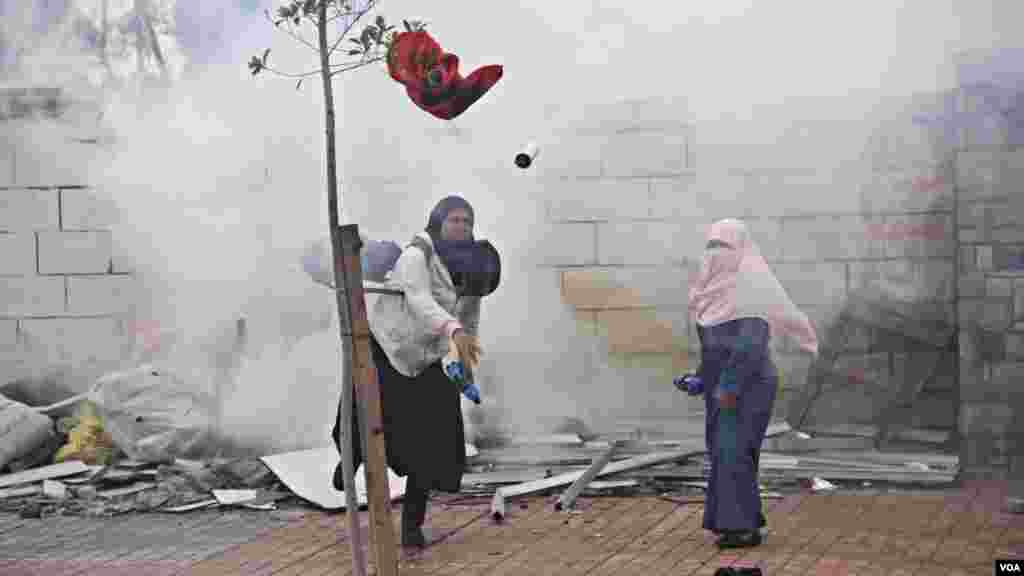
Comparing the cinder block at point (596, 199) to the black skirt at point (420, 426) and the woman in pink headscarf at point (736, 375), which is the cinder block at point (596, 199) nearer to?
the woman in pink headscarf at point (736, 375)

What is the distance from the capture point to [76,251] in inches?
374

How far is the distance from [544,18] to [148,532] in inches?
144

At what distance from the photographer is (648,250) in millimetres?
9234

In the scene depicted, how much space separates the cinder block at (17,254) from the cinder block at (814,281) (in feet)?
14.2

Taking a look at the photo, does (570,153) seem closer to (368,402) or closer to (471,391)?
(471,391)

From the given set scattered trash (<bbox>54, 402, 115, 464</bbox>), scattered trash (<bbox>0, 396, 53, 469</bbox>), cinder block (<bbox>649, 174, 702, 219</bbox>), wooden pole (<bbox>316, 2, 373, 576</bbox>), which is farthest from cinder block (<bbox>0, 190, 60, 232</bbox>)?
wooden pole (<bbox>316, 2, 373, 576</bbox>)

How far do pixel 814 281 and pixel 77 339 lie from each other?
14.1ft

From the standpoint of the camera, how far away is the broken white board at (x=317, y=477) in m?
8.08

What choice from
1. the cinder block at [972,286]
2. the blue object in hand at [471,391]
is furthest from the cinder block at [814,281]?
the blue object in hand at [471,391]

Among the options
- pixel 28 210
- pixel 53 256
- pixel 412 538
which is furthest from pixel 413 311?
pixel 28 210

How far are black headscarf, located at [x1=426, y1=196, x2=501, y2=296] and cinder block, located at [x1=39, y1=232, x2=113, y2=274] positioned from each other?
2942 mm

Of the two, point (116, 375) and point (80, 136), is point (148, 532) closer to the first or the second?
point (116, 375)

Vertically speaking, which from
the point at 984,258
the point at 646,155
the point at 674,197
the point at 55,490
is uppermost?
the point at 646,155

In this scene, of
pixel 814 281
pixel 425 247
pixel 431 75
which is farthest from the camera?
pixel 814 281
